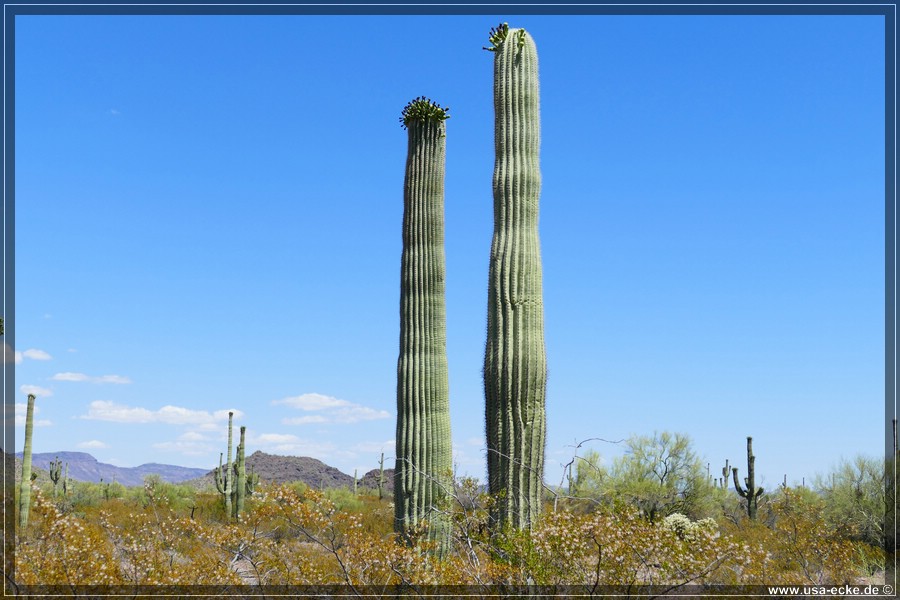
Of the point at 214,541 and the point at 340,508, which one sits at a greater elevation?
the point at 214,541

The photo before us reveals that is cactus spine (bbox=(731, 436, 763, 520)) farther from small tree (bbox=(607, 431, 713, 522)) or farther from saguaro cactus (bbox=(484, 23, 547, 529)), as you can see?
saguaro cactus (bbox=(484, 23, 547, 529))

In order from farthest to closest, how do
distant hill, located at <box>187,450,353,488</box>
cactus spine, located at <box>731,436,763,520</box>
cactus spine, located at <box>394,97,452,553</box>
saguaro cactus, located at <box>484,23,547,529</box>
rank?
distant hill, located at <box>187,450,353,488</box> < cactus spine, located at <box>731,436,763,520</box> < cactus spine, located at <box>394,97,452,553</box> < saguaro cactus, located at <box>484,23,547,529</box>

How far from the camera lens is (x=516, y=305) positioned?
10211 millimetres

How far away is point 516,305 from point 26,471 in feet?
38.2

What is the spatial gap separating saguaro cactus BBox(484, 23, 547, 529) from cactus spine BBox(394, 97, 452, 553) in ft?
4.07

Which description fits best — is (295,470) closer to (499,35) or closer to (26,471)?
(26,471)

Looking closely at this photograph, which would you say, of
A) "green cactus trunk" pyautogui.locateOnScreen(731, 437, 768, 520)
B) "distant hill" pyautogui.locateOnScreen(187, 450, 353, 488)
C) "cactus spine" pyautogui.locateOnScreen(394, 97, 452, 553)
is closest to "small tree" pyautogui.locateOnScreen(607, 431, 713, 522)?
"green cactus trunk" pyautogui.locateOnScreen(731, 437, 768, 520)

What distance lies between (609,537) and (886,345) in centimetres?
515

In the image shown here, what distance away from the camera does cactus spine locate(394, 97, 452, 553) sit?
11367mm

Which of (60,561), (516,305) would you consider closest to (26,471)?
(60,561)

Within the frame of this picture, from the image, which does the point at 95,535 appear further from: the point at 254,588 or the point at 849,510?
the point at 849,510

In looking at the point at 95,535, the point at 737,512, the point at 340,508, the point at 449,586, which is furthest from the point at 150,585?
the point at 737,512

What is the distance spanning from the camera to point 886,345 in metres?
10.9

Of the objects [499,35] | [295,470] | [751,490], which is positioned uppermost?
[499,35]
